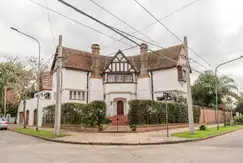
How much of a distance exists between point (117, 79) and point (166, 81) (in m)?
7.07

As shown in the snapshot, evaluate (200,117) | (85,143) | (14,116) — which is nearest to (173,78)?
(200,117)

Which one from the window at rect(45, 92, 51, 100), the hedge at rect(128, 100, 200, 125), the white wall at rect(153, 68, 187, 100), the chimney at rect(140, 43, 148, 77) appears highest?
the chimney at rect(140, 43, 148, 77)

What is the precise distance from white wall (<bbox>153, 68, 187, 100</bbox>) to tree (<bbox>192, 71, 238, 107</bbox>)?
1177 centimetres

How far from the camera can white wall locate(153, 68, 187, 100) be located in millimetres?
28359

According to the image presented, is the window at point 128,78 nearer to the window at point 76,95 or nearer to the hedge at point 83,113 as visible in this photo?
the window at point 76,95

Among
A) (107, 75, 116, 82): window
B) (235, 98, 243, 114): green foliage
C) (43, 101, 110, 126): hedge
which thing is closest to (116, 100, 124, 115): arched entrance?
(107, 75, 116, 82): window

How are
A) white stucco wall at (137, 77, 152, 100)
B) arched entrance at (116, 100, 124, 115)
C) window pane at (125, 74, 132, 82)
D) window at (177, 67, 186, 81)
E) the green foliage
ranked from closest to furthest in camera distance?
window at (177, 67, 186, 81) < arched entrance at (116, 100, 124, 115) < white stucco wall at (137, 77, 152, 100) < window pane at (125, 74, 132, 82) < the green foliage

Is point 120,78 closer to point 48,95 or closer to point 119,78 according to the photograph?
point 119,78

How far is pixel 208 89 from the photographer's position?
127 feet

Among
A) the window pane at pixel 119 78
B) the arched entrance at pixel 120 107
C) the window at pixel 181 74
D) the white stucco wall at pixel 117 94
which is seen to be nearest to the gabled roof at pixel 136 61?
the window at pixel 181 74

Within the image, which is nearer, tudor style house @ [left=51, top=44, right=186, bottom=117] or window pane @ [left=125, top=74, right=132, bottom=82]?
tudor style house @ [left=51, top=44, right=186, bottom=117]

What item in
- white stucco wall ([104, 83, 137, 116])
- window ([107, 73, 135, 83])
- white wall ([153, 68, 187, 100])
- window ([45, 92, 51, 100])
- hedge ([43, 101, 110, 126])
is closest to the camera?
hedge ([43, 101, 110, 126])

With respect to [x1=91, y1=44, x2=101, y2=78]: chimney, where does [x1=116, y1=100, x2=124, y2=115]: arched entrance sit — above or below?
below

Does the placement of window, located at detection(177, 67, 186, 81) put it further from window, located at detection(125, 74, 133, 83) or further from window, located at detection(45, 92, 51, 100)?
window, located at detection(45, 92, 51, 100)
